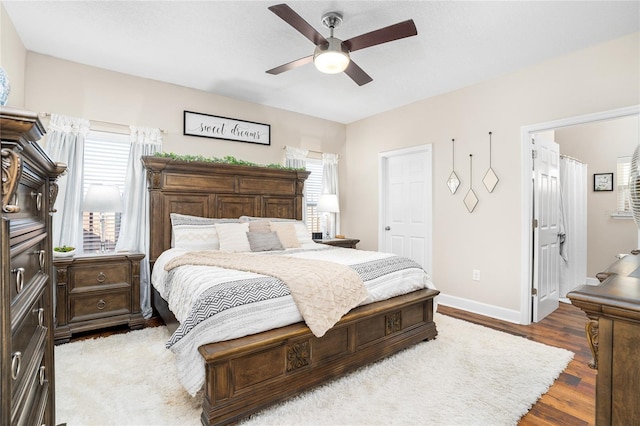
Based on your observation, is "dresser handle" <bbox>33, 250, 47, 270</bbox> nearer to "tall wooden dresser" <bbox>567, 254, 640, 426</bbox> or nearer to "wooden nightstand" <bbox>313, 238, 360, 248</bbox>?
"tall wooden dresser" <bbox>567, 254, 640, 426</bbox>

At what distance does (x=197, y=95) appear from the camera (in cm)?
408

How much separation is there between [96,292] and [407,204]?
12.9ft

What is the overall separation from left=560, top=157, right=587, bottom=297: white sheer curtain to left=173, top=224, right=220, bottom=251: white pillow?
4.45m

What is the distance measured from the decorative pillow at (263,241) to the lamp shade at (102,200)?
1.32 meters

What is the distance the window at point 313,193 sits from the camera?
5223mm

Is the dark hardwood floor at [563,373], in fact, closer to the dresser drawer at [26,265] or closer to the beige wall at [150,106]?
the dresser drawer at [26,265]

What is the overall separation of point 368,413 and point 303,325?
62cm

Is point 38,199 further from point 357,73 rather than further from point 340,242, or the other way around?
point 340,242


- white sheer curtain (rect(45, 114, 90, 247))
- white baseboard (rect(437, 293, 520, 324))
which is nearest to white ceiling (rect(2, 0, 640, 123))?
white sheer curtain (rect(45, 114, 90, 247))

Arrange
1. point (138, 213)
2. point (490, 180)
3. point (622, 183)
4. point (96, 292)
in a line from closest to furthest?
1. point (96, 292)
2. point (138, 213)
3. point (490, 180)
4. point (622, 183)

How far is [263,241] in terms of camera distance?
3.48 metres

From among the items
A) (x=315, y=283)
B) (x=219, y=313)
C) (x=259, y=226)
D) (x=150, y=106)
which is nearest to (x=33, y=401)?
(x=219, y=313)

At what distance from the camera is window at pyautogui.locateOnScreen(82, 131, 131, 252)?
3435 millimetres

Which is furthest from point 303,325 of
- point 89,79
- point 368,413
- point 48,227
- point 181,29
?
point 89,79
